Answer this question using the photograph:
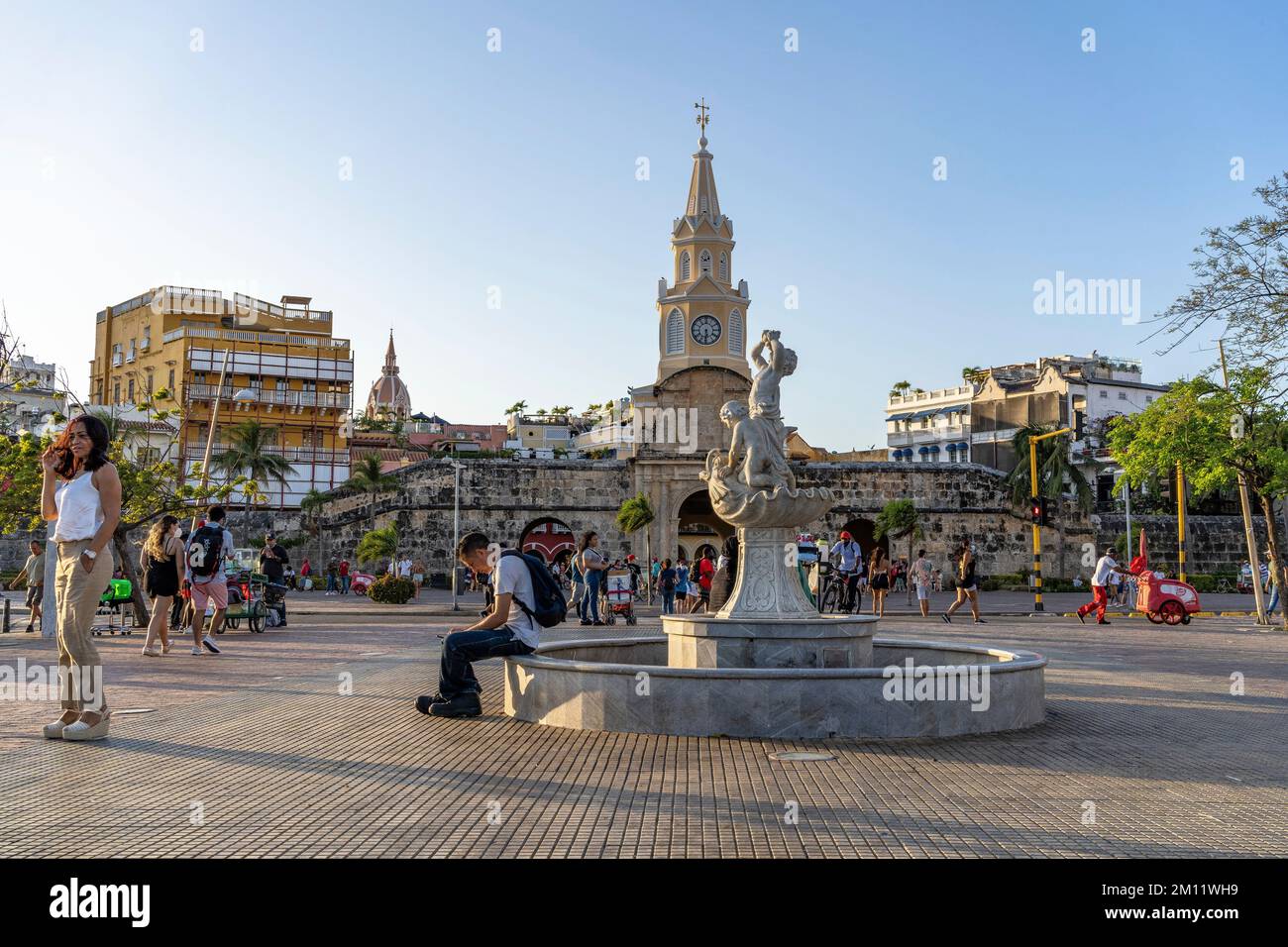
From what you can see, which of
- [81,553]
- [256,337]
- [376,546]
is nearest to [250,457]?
[256,337]

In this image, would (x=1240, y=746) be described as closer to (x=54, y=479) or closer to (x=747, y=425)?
(x=747, y=425)

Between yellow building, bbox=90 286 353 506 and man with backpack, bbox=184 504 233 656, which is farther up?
yellow building, bbox=90 286 353 506

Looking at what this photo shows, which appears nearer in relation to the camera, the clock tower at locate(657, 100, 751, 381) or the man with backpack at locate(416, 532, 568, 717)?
the man with backpack at locate(416, 532, 568, 717)

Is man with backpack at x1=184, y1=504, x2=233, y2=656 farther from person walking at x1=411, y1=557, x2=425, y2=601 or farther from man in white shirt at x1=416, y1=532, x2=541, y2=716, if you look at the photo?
person walking at x1=411, y1=557, x2=425, y2=601

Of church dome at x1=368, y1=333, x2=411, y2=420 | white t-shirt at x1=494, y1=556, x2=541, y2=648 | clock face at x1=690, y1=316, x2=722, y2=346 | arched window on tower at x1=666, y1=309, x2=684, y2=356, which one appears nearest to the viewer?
white t-shirt at x1=494, y1=556, x2=541, y2=648

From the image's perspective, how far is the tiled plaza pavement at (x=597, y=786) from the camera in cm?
507

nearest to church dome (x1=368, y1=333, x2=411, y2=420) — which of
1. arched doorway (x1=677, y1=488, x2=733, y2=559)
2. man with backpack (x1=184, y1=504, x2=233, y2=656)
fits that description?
arched doorway (x1=677, y1=488, x2=733, y2=559)

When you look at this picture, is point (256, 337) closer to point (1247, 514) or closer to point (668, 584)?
point (668, 584)

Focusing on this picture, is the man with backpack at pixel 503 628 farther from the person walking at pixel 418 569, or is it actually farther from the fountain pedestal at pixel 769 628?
the person walking at pixel 418 569

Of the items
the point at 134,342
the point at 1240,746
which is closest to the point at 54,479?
the point at 1240,746

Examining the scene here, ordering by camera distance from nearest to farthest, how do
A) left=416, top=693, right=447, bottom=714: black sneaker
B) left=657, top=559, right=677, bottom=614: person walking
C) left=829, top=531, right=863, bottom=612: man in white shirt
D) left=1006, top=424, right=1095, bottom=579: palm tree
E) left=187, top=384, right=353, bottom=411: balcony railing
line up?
left=416, top=693, right=447, bottom=714: black sneaker, left=829, top=531, right=863, bottom=612: man in white shirt, left=657, top=559, right=677, bottom=614: person walking, left=1006, top=424, right=1095, bottom=579: palm tree, left=187, top=384, right=353, bottom=411: balcony railing

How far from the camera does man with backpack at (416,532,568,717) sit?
28.6ft

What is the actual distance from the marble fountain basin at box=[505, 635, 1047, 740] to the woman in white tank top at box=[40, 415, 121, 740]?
308cm
